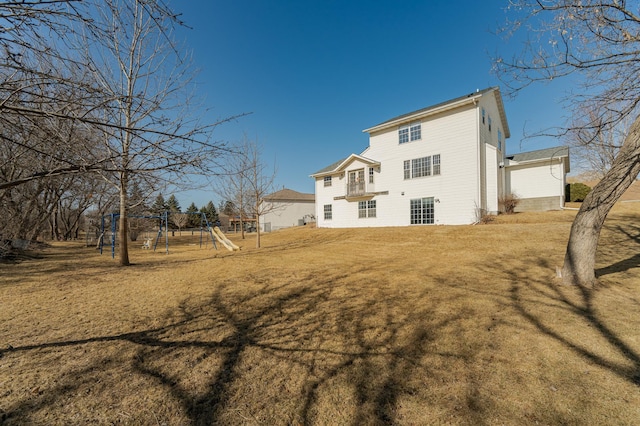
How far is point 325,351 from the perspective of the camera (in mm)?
3430

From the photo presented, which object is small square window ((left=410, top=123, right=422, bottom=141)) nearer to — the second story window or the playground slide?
the second story window

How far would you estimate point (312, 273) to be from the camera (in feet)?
25.8

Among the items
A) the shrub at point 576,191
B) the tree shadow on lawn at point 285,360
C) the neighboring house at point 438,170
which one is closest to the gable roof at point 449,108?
the neighboring house at point 438,170

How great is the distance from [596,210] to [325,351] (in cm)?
623

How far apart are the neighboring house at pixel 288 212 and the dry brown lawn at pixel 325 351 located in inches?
1398

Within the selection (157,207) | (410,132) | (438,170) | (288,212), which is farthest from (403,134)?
(288,212)

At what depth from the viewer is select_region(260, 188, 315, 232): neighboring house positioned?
42.7 meters

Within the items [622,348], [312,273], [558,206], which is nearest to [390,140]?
[558,206]

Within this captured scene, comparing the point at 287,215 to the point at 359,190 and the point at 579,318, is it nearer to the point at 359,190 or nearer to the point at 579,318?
the point at 359,190

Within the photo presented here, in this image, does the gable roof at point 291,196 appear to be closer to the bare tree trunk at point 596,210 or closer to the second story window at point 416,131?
the second story window at point 416,131

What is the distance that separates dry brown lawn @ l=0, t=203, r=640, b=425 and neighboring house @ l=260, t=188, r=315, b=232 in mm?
35498

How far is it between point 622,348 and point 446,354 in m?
2.23

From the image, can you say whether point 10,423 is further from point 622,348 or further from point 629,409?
point 622,348

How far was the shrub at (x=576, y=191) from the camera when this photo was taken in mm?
24156
